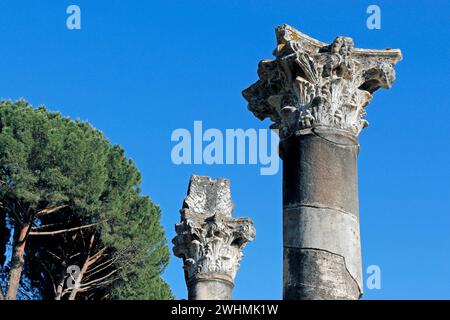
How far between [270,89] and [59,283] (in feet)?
51.9

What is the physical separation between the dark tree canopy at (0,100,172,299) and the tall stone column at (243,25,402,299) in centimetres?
1406

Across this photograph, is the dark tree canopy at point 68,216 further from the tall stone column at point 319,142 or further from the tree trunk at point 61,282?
the tall stone column at point 319,142

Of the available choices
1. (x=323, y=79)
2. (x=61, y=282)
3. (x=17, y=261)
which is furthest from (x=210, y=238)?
(x=61, y=282)

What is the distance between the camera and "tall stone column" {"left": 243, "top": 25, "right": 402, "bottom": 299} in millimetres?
6332

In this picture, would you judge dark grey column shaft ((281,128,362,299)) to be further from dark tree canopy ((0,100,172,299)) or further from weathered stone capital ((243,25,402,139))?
dark tree canopy ((0,100,172,299))

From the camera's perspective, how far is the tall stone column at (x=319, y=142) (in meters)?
6.33

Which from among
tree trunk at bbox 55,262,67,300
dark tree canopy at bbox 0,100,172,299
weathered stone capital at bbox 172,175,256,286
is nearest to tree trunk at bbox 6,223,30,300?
dark tree canopy at bbox 0,100,172,299

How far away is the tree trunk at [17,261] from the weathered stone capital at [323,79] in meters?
14.6

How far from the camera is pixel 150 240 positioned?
23.1 meters

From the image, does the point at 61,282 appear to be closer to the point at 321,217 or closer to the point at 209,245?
the point at 209,245

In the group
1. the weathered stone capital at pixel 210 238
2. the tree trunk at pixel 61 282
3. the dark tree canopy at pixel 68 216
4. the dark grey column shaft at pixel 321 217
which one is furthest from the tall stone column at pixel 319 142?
the tree trunk at pixel 61 282

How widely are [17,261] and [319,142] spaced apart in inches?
609
